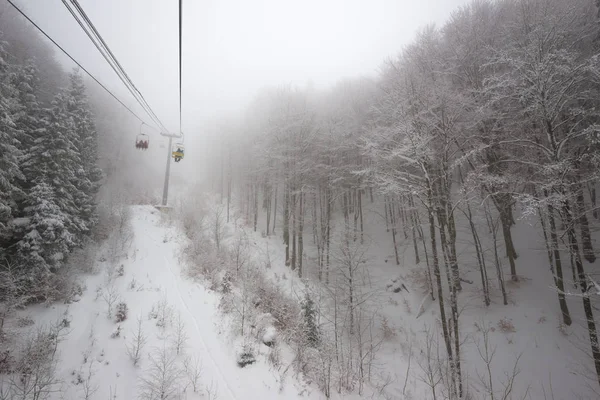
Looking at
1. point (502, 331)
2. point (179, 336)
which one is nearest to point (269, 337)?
point (179, 336)

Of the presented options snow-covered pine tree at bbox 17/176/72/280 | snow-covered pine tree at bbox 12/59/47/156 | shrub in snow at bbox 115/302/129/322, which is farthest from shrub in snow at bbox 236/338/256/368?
snow-covered pine tree at bbox 12/59/47/156

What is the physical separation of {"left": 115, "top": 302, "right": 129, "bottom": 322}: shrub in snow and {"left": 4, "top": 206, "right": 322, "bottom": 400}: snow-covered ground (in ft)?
0.53

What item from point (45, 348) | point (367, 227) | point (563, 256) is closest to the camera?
point (45, 348)

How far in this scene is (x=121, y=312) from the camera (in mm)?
8484

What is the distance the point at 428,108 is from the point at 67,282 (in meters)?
16.4

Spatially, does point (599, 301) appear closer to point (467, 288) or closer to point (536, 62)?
point (467, 288)

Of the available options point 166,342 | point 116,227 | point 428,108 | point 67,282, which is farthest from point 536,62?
point 116,227

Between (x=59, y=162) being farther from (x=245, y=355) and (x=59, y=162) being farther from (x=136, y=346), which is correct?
(x=245, y=355)

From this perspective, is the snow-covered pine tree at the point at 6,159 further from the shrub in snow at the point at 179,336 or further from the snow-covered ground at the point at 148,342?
the shrub in snow at the point at 179,336

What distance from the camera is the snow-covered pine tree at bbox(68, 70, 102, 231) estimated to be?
476 inches

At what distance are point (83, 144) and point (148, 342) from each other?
11862mm

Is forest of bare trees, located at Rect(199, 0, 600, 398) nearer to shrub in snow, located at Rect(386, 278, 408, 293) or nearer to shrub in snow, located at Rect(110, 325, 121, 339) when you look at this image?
shrub in snow, located at Rect(386, 278, 408, 293)

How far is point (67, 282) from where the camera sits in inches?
368

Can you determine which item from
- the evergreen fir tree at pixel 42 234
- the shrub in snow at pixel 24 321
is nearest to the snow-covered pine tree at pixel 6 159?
the evergreen fir tree at pixel 42 234
